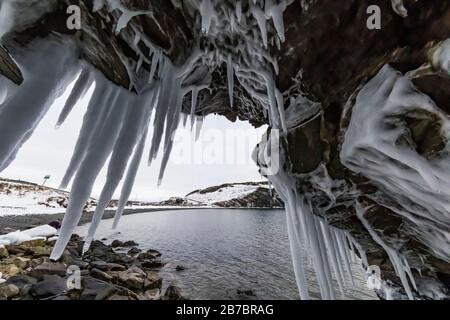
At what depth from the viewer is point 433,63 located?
2234 millimetres

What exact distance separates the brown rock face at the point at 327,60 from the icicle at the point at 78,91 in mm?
241

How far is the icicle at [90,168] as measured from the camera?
264 centimetres

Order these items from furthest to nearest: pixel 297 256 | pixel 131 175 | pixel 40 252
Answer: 1. pixel 40 252
2. pixel 297 256
3. pixel 131 175

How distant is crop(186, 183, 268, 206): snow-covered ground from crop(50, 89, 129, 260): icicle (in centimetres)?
9064

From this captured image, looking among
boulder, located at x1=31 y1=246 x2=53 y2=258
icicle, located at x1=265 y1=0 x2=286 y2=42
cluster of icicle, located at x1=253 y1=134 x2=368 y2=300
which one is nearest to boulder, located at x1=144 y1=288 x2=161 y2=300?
boulder, located at x1=31 y1=246 x2=53 y2=258

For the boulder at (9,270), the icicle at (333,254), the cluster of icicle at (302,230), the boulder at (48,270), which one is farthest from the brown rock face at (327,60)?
the boulder at (9,270)

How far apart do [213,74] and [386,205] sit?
349 cm

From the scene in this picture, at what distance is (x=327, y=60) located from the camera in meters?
2.93

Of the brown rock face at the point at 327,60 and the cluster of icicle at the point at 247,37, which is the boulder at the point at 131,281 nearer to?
the brown rock face at the point at 327,60

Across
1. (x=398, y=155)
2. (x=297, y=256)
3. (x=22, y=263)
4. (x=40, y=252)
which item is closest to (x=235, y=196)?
(x=40, y=252)

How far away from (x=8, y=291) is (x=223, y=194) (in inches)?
3838

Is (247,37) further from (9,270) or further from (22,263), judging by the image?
(22,263)

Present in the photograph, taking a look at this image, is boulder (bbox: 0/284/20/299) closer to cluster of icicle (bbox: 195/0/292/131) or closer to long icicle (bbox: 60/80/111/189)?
long icicle (bbox: 60/80/111/189)
